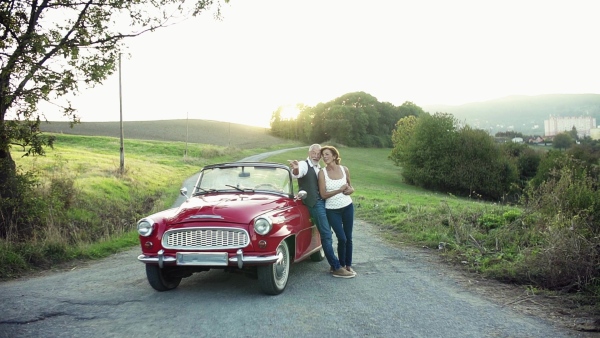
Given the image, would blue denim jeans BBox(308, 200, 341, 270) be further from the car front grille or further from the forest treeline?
the forest treeline

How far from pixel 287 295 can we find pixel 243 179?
2166 mm

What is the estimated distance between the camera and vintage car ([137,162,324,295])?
20.2ft

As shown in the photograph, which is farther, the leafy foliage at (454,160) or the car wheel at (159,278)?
the leafy foliage at (454,160)

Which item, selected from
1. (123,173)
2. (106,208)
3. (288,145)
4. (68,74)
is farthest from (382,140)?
(68,74)

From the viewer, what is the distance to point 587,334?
492 cm

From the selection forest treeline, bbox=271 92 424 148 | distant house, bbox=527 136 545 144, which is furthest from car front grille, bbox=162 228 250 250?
distant house, bbox=527 136 545 144

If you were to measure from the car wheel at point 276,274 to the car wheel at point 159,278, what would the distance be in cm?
130

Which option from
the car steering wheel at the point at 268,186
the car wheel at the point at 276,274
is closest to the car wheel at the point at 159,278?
the car wheel at the point at 276,274

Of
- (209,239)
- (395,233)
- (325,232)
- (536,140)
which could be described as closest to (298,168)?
(325,232)

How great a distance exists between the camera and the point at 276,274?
6.52 m

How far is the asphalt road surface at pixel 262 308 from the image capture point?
16.4 feet

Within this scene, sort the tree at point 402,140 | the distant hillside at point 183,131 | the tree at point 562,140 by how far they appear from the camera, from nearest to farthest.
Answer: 1. the tree at point 402,140
2. the distant hillside at point 183,131
3. the tree at point 562,140

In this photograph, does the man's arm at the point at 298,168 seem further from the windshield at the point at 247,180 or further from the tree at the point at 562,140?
the tree at the point at 562,140

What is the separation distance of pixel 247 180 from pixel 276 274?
6.13ft
